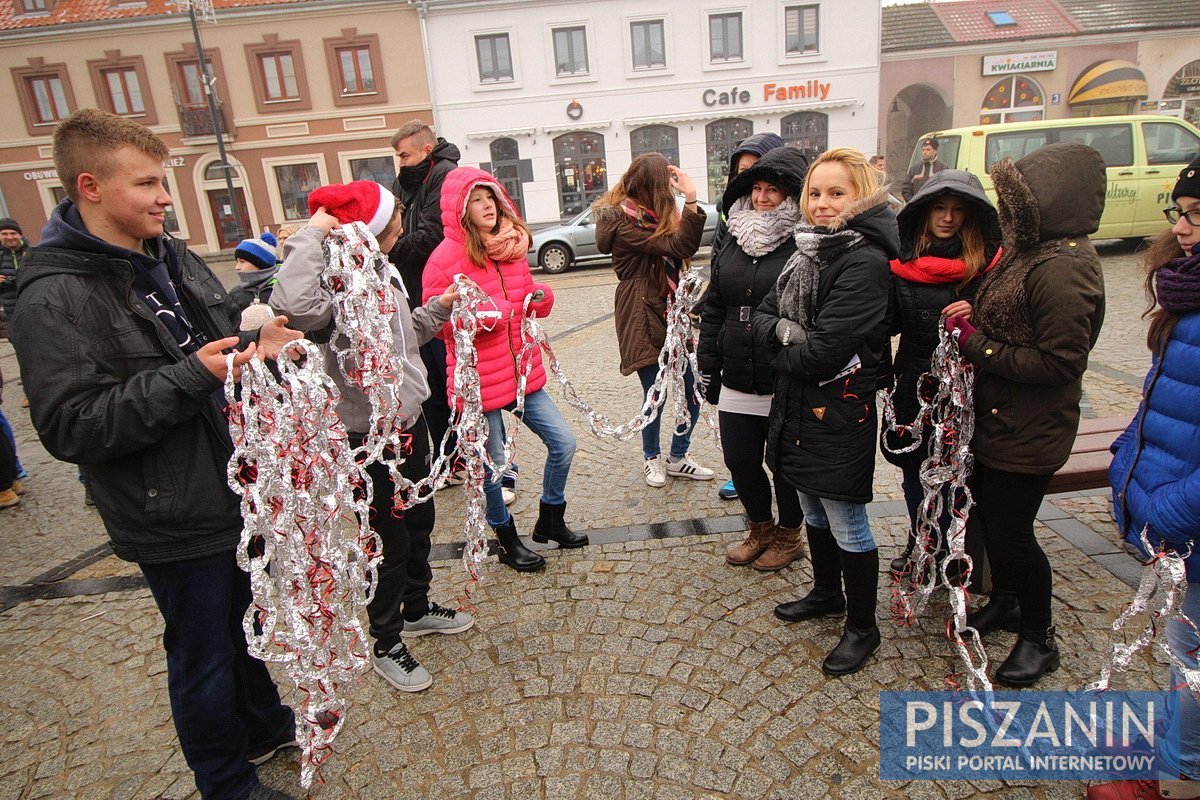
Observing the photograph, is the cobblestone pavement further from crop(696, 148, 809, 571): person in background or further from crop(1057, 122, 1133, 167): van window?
crop(1057, 122, 1133, 167): van window

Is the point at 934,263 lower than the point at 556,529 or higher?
higher

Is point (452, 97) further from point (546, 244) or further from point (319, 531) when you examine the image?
point (319, 531)

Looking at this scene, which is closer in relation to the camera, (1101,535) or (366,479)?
(366,479)

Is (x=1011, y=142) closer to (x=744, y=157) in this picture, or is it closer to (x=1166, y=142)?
(x=1166, y=142)

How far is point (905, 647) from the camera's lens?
300cm

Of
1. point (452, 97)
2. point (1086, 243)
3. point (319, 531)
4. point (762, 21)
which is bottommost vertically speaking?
point (319, 531)

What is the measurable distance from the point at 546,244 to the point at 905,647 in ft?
46.0

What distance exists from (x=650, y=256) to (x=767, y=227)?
134 centimetres

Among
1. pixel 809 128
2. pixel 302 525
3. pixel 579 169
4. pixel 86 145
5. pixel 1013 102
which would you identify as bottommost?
pixel 302 525

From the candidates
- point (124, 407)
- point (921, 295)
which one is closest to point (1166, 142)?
point (921, 295)

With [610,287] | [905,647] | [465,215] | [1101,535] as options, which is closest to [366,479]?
[465,215]

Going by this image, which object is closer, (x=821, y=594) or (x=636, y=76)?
(x=821, y=594)

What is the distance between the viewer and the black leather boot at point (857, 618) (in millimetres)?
2846

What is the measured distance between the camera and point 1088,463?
3.39m
